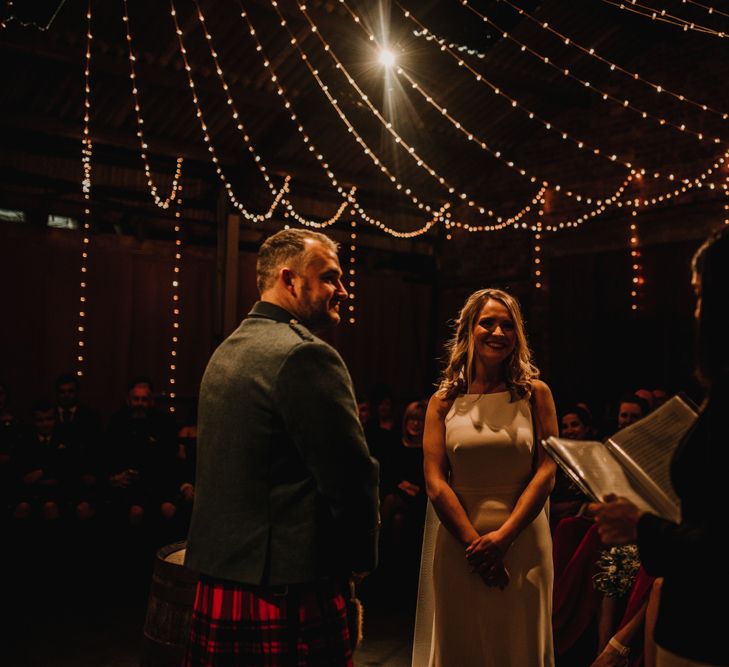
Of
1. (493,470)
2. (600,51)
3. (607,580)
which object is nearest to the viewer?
(493,470)

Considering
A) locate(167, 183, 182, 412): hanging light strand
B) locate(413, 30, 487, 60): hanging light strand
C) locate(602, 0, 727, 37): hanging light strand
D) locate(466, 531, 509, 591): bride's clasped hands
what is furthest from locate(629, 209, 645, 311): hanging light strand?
locate(466, 531, 509, 591): bride's clasped hands

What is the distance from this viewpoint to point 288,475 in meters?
1.68

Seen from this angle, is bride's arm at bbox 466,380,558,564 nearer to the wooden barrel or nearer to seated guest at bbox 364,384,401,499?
the wooden barrel

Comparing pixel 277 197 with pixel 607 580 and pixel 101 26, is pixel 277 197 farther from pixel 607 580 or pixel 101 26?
pixel 607 580

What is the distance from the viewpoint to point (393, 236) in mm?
9648

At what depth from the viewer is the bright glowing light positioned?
6973 millimetres

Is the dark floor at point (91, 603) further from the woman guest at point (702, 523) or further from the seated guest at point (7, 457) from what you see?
the woman guest at point (702, 523)

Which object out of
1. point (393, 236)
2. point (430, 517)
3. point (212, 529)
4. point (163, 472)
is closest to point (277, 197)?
point (393, 236)

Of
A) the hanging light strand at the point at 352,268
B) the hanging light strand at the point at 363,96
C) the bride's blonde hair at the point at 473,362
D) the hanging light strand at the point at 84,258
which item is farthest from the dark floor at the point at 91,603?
the hanging light strand at the point at 352,268

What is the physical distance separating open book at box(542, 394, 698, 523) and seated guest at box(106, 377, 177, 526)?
182 inches

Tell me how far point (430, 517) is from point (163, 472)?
3603mm

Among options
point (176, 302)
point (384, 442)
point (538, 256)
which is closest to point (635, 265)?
point (538, 256)

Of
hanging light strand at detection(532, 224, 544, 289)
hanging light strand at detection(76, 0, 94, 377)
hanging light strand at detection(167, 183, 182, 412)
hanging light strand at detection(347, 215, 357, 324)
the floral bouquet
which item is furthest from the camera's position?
hanging light strand at detection(347, 215, 357, 324)

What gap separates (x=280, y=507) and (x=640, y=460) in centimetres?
74
